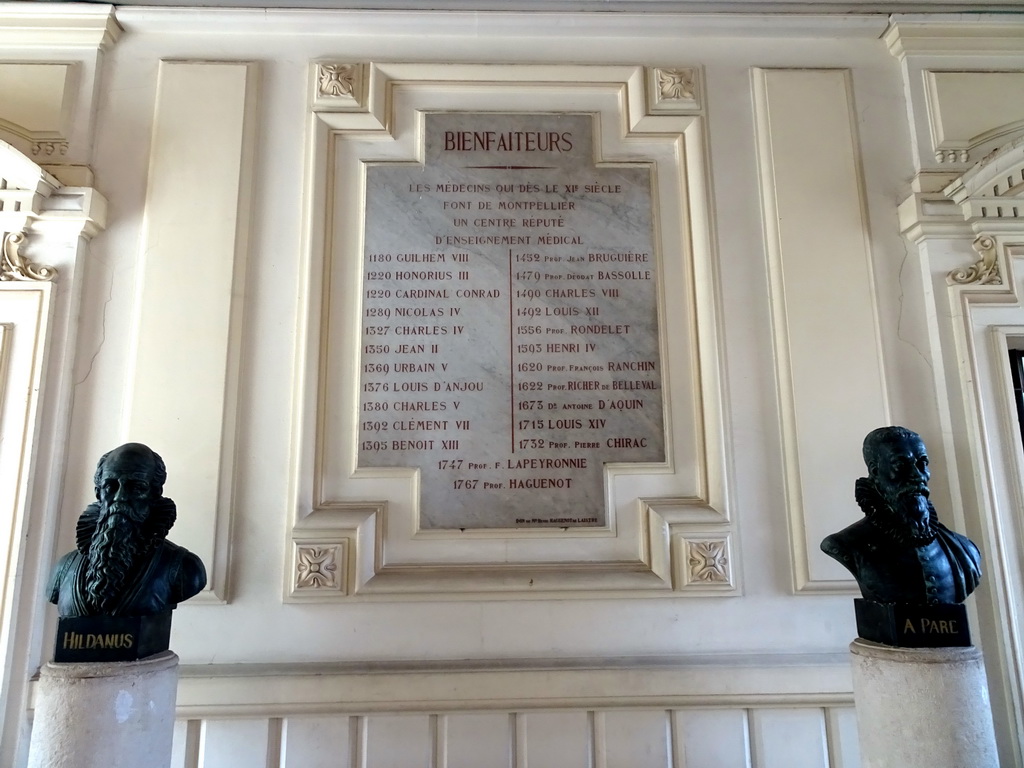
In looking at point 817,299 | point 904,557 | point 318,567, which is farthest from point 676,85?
point 318,567

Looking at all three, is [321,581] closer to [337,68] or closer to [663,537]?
[663,537]

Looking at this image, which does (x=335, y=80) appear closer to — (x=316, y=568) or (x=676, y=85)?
(x=676, y=85)

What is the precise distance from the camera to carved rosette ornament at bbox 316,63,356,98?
2.76m

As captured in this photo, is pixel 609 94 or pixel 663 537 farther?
pixel 609 94

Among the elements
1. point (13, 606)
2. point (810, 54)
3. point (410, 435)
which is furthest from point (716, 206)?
point (13, 606)

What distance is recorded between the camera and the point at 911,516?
1956 millimetres

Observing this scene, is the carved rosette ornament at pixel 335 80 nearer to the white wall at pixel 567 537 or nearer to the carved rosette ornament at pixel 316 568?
the white wall at pixel 567 537

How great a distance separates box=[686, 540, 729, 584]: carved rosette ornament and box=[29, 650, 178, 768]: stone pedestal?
1.71 meters

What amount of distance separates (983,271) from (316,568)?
2713 millimetres

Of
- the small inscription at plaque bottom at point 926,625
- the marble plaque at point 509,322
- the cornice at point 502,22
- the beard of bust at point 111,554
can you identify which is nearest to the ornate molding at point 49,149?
the cornice at point 502,22

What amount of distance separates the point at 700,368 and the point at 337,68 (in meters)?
1.87

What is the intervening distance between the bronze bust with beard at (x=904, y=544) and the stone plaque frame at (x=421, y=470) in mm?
531

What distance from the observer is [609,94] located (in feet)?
9.39

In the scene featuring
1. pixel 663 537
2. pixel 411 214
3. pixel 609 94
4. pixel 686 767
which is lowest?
pixel 686 767
